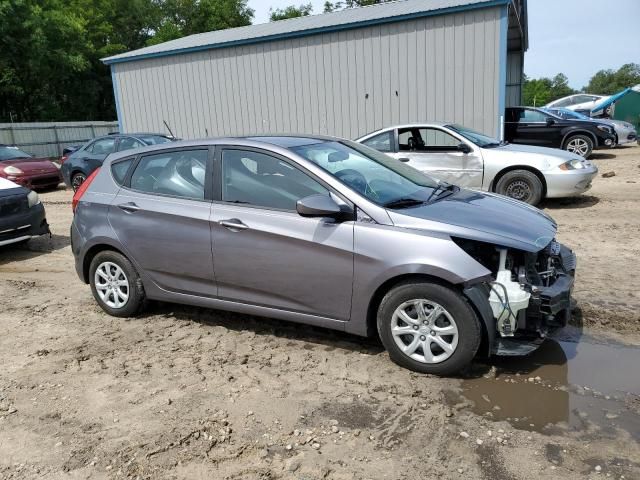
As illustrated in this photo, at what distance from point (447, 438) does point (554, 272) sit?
→ 157 centimetres

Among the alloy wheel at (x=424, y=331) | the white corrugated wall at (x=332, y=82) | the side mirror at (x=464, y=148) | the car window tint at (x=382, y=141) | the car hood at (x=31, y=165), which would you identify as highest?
the white corrugated wall at (x=332, y=82)

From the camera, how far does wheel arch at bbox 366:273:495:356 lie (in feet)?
11.8

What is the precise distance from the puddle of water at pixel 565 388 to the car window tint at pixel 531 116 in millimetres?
12697

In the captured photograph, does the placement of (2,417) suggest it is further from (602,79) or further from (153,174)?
(602,79)

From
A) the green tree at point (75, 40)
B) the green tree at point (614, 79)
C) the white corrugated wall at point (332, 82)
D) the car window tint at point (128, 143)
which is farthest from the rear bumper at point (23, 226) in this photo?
the green tree at point (614, 79)

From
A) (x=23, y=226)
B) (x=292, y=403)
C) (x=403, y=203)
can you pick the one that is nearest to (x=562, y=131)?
(x=403, y=203)

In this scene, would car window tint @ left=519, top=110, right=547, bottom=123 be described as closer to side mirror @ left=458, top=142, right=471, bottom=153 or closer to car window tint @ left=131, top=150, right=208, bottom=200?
side mirror @ left=458, top=142, right=471, bottom=153

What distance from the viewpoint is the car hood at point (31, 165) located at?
47.1ft

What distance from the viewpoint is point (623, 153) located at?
17.6 meters

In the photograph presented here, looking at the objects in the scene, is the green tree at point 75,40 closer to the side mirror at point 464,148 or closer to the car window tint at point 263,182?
the side mirror at point 464,148

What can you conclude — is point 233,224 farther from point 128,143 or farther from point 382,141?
point 128,143

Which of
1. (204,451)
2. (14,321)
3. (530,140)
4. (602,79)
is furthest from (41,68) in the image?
(602,79)

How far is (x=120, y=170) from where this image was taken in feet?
17.0

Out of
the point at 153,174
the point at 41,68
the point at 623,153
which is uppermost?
the point at 41,68
